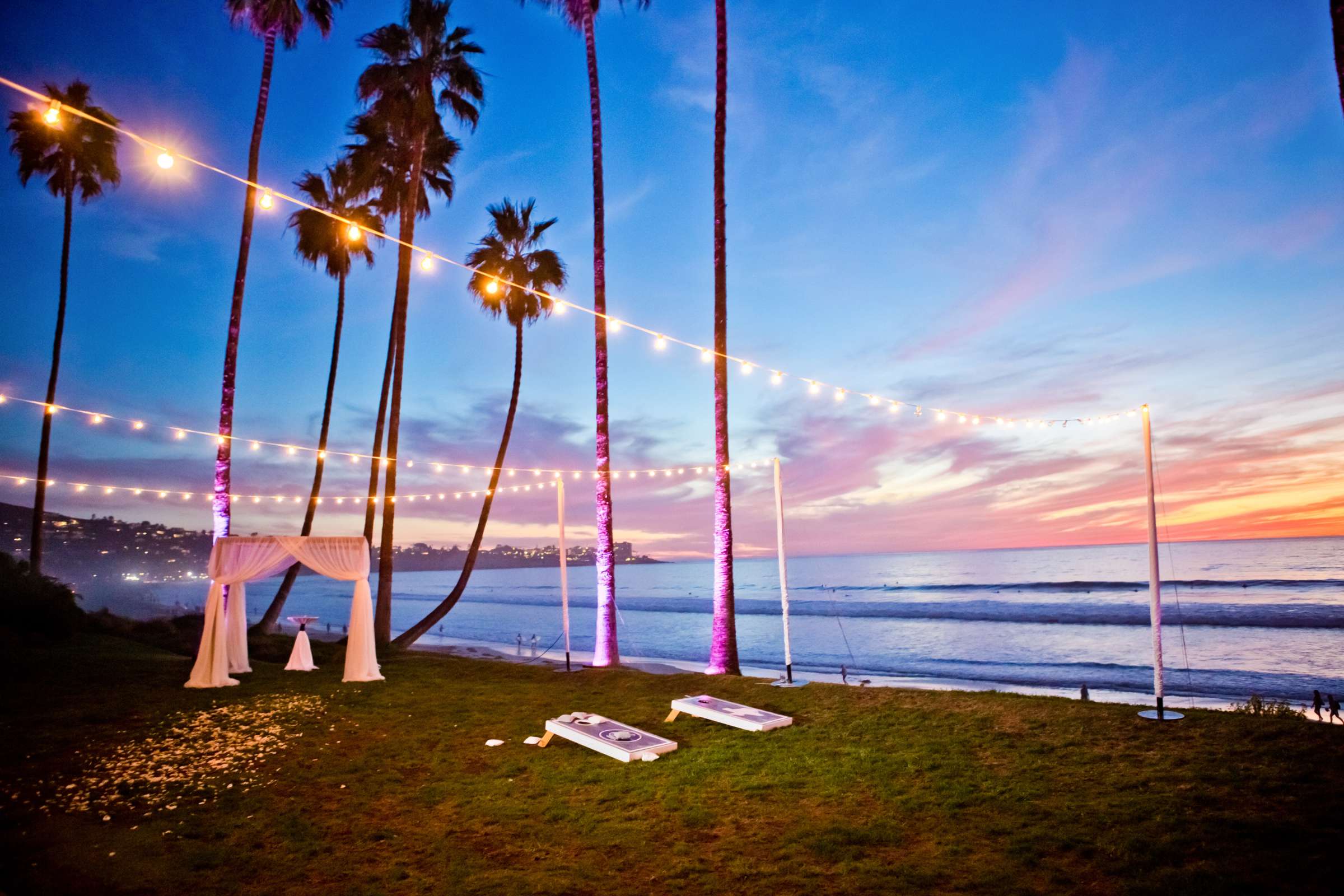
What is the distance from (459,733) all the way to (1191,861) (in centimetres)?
709

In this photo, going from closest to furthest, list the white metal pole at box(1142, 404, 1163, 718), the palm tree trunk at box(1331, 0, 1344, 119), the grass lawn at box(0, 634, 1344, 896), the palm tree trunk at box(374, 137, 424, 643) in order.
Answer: the grass lawn at box(0, 634, 1344, 896)
the palm tree trunk at box(1331, 0, 1344, 119)
the white metal pole at box(1142, 404, 1163, 718)
the palm tree trunk at box(374, 137, 424, 643)

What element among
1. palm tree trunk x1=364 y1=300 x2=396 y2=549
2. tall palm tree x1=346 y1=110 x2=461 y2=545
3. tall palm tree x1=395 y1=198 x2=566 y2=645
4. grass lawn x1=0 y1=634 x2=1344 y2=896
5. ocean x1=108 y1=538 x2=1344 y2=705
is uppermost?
tall palm tree x1=346 y1=110 x2=461 y2=545

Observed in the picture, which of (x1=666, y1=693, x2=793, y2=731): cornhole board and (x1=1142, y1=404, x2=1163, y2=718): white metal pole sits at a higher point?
(x1=1142, y1=404, x2=1163, y2=718): white metal pole

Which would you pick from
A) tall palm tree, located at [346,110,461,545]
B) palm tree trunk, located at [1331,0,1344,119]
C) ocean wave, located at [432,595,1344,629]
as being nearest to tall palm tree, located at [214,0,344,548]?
tall palm tree, located at [346,110,461,545]

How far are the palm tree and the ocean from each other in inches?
611

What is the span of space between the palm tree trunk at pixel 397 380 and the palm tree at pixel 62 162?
32.3 feet

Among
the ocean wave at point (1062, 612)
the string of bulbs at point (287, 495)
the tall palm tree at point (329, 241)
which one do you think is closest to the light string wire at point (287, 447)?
the string of bulbs at point (287, 495)

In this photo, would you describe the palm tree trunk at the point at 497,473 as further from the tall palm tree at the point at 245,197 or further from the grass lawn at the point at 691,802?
the grass lawn at the point at 691,802

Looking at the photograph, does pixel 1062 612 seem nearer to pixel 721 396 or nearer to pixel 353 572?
pixel 721 396

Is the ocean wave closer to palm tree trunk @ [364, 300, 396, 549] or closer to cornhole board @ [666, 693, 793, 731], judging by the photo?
palm tree trunk @ [364, 300, 396, 549]

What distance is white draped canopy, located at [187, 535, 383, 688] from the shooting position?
36.8 feet

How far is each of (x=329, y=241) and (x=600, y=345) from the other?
409 inches

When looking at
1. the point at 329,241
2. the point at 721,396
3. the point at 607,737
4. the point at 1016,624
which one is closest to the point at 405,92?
the point at 329,241

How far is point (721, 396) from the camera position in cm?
1179
